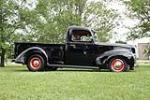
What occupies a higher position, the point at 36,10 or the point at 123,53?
the point at 36,10

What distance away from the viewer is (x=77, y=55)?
20.3 meters

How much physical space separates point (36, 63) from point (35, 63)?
5 centimetres

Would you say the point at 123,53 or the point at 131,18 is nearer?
the point at 123,53

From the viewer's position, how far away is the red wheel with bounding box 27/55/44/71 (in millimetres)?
20109

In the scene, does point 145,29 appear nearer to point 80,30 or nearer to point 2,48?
point 2,48

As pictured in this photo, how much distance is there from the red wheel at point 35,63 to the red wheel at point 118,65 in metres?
2.98

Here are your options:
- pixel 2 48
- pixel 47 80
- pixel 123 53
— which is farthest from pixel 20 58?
pixel 2 48

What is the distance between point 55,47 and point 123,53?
2942 mm

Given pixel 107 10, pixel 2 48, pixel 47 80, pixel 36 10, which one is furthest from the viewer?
pixel 107 10

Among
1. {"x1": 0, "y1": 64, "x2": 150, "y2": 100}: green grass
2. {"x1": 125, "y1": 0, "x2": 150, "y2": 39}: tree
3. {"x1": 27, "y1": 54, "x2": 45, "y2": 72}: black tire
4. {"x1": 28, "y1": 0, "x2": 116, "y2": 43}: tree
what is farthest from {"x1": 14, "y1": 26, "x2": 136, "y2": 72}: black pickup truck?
{"x1": 28, "y1": 0, "x2": 116, "y2": 43}: tree

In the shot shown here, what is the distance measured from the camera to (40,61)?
20.2 m

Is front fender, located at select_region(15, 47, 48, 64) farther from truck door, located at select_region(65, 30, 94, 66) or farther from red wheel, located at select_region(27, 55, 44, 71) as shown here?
truck door, located at select_region(65, 30, 94, 66)

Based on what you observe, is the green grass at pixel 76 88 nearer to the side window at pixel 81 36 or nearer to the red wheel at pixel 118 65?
the red wheel at pixel 118 65

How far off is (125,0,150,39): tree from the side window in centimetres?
1232
